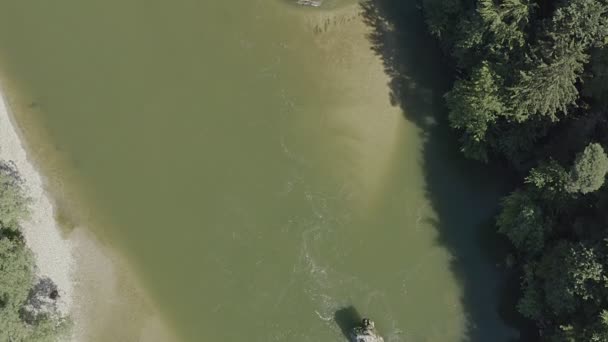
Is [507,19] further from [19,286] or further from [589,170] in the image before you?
[19,286]

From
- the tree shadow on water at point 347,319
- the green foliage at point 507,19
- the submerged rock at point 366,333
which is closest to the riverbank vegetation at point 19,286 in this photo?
the tree shadow on water at point 347,319

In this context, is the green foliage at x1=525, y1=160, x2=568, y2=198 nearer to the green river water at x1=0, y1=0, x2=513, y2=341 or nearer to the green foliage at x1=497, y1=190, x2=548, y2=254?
the green foliage at x1=497, y1=190, x2=548, y2=254

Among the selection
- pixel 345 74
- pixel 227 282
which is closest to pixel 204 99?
pixel 345 74

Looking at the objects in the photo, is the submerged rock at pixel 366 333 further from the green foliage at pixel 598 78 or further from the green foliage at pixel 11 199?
the green foliage at pixel 11 199

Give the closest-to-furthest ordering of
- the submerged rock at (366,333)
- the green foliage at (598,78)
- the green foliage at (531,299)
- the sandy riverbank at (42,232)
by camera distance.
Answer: the green foliage at (598,78) → the green foliage at (531,299) → the submerged rock at (366,333) → the sandy riverbank at (42,232)

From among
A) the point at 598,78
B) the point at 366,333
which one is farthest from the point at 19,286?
the point at 598,78

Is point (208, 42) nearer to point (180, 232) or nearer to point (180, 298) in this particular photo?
point (180, 232)
